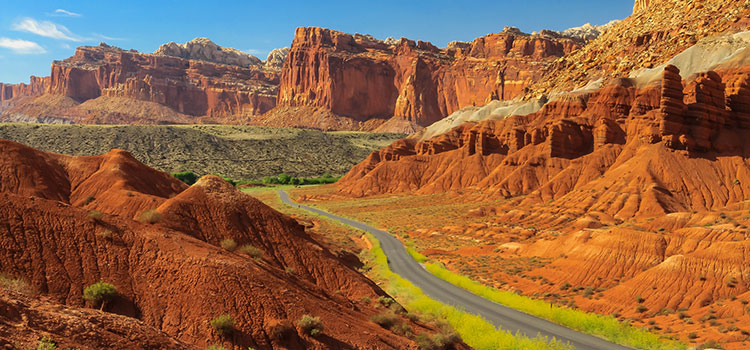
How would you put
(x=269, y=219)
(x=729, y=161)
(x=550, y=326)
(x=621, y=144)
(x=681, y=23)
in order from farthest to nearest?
1. (x=681, y=23)
2. (x=621, y=144)
3. (x=729, y=161)
4. (x=269, y=219)
5. (x=550, y=326)

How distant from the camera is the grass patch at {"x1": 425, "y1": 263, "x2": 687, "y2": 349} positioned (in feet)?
82.3

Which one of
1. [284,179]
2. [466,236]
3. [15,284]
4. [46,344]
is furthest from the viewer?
[284,179]

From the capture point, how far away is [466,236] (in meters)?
60.4

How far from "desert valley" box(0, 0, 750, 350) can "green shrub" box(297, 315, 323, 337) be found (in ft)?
0.18

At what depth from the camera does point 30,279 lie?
14141 mm

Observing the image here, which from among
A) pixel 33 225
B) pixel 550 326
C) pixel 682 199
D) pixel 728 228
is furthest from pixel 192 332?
pixel 682 199

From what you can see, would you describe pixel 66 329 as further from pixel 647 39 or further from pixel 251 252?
pixel 647 39

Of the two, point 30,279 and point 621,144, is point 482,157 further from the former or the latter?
point 30,279

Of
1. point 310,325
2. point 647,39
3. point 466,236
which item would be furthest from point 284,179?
point 310,325

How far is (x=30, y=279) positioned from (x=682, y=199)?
204ft

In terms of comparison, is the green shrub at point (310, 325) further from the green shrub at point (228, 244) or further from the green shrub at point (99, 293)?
the green shrub at point (228, 244)

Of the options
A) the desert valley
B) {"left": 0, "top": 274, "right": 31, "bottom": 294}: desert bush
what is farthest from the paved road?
{"left": 0, "top": 274, "right": 31, "bottom": 294}: desert bush

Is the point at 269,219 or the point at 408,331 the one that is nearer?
the point at 408,331

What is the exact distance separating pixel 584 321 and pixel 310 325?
63.8 ft
